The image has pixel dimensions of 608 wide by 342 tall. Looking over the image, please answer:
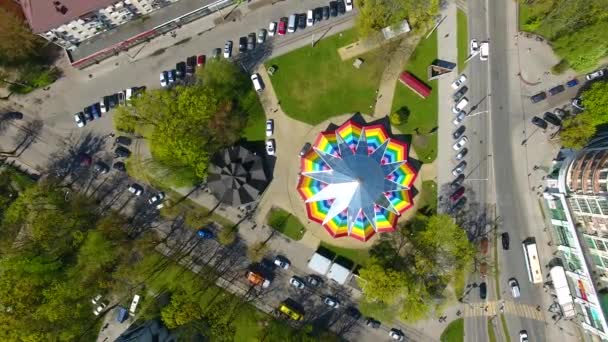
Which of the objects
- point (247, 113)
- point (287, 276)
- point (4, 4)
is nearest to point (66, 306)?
point (287, 276)

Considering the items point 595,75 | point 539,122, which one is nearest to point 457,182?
point 539,122

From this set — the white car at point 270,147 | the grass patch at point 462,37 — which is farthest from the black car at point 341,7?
the white car at point 270,147

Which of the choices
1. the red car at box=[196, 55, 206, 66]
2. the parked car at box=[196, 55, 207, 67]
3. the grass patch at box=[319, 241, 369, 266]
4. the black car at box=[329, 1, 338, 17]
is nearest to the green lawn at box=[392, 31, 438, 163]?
the black car at box=[329, 1, 338, 17]

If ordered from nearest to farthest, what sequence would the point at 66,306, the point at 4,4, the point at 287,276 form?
the point at 66,306 < the point at 4,4 < the point at 287,276

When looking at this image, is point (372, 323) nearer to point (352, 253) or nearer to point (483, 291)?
point (352, 253)

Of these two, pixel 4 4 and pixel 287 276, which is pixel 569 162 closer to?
pixel 287 276

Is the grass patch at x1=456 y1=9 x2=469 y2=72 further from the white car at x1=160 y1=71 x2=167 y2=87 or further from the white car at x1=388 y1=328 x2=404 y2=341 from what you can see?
the white car at x1=160 y1=71 x2=167 y2=87

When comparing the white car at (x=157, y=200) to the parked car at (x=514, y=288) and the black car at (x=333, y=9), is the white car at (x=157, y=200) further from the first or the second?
the parked car at (x=514, y=288)

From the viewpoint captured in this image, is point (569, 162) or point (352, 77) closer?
point (569, 162)
